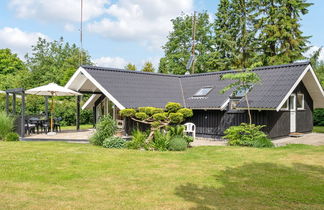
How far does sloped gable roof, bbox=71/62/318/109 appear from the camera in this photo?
48.5ft

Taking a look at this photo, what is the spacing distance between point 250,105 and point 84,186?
31.8ft

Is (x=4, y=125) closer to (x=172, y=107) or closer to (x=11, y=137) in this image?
(x=11, y=137)

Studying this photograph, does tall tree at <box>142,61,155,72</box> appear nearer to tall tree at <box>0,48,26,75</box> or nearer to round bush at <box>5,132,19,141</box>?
tall tree at <box>0,48,26,75</box>

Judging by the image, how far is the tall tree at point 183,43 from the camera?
40947 millimetres

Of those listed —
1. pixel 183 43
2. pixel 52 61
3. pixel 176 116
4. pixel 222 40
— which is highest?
pixel 183 43

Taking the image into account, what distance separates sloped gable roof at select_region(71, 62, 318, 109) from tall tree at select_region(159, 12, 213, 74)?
70.1 ft

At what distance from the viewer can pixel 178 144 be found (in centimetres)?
1224

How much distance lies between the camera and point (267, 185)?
708cm

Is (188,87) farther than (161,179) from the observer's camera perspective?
Yes

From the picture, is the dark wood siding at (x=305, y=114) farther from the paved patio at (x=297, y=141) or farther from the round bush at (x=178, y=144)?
the round bush at (x=178, y=144)

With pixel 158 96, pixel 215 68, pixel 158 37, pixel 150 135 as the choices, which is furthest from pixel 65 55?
pixel 150 135

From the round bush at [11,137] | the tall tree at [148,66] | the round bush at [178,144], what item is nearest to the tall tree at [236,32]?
the tall tree at [148,66]

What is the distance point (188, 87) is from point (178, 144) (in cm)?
792

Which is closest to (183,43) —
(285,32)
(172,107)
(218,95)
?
(285,32)
